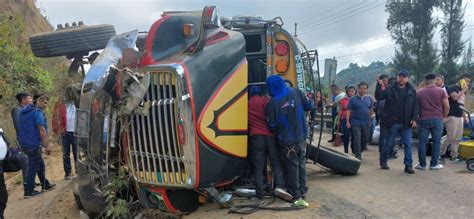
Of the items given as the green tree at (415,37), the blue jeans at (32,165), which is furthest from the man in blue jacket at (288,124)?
the green tree at (415,37)

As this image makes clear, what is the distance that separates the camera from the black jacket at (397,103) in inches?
295

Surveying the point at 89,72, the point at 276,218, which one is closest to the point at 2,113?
the point at 89,72

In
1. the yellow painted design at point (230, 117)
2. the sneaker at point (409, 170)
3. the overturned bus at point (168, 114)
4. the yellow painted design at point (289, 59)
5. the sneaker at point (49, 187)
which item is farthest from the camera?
the sneaker at point (49, 187)

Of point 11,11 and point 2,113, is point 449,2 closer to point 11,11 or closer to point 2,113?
point 11,11

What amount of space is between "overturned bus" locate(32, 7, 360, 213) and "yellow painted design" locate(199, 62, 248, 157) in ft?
0.04

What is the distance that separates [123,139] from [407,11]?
3679cm

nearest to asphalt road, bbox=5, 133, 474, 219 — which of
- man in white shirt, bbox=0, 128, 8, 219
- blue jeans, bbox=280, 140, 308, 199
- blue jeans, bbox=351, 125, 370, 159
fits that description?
blue jeans, bbox=280, 140, 308, 199

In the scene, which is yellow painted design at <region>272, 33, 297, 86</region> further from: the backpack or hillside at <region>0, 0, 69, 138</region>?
hillside at <region>0, 0, 69, 138</region>

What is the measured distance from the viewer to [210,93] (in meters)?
4.95

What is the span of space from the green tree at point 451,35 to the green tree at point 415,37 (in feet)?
2.84

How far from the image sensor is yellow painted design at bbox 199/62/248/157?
4898mm

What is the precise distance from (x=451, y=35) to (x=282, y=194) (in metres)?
35.2

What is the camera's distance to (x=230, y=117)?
522 cm

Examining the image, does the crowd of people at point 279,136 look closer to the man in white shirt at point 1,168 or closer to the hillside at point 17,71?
the man in white shirt at point 1,168
